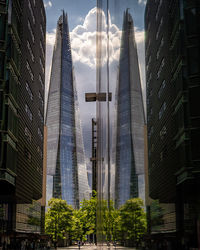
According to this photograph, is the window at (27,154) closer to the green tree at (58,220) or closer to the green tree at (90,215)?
the green tree at (90,215)

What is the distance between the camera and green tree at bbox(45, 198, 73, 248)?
4281 cm

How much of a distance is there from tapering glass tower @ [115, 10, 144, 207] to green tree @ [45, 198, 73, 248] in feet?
139

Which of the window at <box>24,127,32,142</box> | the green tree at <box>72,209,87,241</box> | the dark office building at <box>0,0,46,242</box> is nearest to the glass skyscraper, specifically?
the green tree at <box>72,209,87,241</box>

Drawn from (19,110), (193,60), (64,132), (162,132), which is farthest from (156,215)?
(64,132)

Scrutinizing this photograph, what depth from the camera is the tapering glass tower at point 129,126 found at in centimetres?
132

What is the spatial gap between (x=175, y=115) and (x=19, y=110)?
17.5 m

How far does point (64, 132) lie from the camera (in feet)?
369

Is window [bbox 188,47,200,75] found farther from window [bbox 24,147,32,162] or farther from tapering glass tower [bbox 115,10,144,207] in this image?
window [bbox 24,147,32,162]

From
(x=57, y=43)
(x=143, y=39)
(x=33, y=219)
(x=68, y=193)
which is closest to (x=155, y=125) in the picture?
(x=143, y=39)

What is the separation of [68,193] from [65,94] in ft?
107

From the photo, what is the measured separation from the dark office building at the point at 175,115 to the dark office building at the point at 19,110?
11.3 m

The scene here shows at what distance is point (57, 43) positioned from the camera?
421 feet

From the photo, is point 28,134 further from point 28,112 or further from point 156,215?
point 156,215

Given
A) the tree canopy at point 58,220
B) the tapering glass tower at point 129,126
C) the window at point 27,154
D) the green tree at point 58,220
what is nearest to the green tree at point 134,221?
the tapering glass tower at point 129,126
